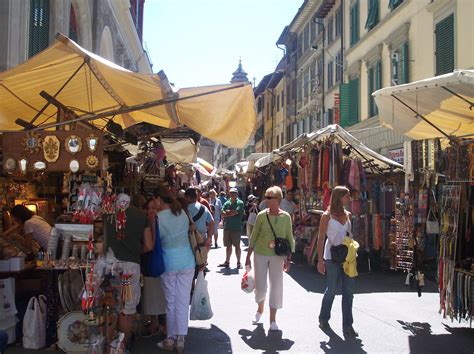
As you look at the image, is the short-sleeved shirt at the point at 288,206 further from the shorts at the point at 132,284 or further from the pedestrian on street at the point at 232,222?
the shorts at the point at 132,284

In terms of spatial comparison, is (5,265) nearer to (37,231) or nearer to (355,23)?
(37,231)

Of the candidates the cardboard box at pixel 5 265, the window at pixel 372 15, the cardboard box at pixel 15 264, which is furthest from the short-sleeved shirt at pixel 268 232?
the window at pixel 372 15

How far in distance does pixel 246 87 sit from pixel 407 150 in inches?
130

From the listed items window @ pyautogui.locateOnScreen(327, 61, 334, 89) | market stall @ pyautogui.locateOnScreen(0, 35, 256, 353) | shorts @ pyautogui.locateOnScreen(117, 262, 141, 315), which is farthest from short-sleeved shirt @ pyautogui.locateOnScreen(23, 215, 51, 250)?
window @ pyautogui.locateOnScreen(327, 61, 334, 89)

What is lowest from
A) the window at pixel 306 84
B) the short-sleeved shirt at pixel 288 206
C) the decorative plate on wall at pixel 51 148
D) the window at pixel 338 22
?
the short-sleeved shirt at pixel 288 206

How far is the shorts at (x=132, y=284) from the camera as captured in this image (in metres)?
5.29

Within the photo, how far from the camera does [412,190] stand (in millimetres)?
8281

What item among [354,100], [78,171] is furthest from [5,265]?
[354,100]

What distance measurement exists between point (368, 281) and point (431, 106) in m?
4.27

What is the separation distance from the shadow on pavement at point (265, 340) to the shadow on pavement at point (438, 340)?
55.2 inches

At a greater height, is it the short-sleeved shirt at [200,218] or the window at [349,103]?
the window at [349,103]

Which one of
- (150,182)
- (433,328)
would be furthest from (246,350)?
(150,182)

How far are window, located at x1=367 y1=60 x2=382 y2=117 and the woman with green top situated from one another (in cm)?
1483

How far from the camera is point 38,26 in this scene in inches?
440
